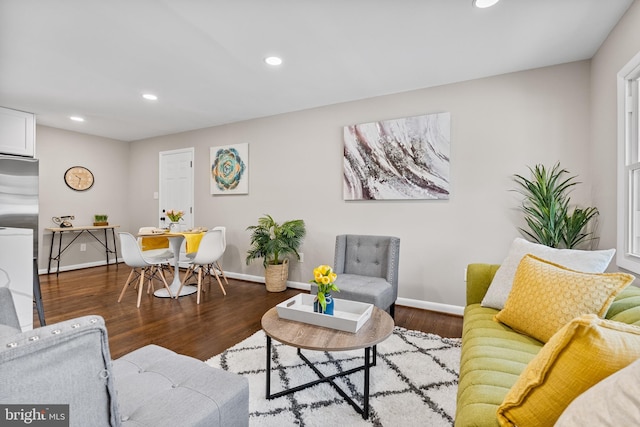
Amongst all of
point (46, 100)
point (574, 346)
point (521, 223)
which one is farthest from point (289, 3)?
point (46, 100)

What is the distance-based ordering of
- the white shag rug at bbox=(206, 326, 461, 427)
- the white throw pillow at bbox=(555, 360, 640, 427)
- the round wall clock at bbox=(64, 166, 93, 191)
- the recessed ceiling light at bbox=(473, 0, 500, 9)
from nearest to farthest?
the white throw pillow at bbox=(555, 360, 640, 427), the white shag rug at bbox=(206, 326, 461, 427), the recessed ceiling light at bbox=(473, 0, 500, 9), the round wall clock at bbox=(64, 166, 93, 191)

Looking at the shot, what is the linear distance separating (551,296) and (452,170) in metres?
1.93

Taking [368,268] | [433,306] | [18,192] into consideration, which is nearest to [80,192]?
[18,192]

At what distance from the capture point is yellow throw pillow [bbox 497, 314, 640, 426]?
28.4 inches

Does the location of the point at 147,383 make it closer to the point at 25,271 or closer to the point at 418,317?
the point at 25,271

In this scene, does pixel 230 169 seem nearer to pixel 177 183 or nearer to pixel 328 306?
pixel 177 183

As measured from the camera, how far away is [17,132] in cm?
400

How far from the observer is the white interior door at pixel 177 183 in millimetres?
5086

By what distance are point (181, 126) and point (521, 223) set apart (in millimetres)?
4831

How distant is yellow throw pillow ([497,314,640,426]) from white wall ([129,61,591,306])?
239 centimetres

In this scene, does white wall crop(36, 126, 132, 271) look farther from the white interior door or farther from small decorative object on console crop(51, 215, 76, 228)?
the white interior door

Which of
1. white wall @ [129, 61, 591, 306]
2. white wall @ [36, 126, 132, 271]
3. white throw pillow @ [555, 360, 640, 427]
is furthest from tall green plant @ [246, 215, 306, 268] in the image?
white wall @ [36, 126, 132, 271]

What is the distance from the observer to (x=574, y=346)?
0.77m

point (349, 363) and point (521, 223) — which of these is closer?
point (349, 363)
